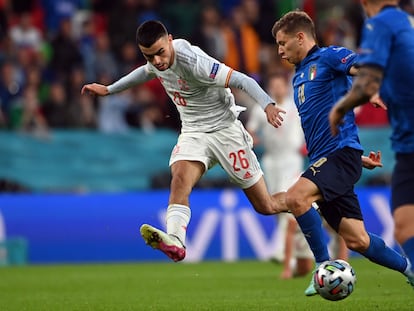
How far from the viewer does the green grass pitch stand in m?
9.28

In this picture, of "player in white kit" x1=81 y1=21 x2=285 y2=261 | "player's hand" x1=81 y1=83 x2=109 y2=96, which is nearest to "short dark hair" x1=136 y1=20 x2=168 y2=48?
"player in white kit" x1=81 y1=21 x2=285 y2=261

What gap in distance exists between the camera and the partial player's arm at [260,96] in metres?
8.70

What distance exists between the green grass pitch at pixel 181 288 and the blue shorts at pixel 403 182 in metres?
1.93

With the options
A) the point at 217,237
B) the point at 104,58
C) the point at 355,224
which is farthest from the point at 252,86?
the point at 104,58

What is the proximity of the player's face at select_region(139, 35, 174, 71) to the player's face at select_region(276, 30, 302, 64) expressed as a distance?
1075 millimetres

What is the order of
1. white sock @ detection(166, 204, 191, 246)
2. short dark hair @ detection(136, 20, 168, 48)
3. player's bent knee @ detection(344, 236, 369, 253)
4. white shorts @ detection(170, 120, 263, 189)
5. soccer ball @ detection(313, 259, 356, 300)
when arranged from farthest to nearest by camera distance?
1. white shorts @ detection(170, 120, 263, 189)
2. short dark hair @ detection(136, 20, 168, 48)
3. white sock @ detection(166, 204, 191, 246)
4. player's bent knee @ detection(344, 236, 369, 253)
5. soccer ball @ detection(313, 259, 356, 300)

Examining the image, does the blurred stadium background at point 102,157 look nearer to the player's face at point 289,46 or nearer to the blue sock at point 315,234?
the blue sock at point 315,234

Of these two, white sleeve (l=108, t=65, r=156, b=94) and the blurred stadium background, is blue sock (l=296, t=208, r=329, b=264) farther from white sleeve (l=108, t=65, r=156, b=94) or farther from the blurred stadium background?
the blurred stadium background

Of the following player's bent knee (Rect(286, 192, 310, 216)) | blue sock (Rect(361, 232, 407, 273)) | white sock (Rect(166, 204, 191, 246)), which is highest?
player's bent knee (Rect(286, 192, 310, 216))

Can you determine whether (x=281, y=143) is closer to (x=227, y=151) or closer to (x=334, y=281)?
(x=227, y=151)

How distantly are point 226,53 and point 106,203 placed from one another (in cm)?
425

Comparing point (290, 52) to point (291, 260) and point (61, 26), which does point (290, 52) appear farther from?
point (61, 26)

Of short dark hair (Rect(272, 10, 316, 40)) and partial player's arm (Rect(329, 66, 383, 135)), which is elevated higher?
short dark hair (Rect(272, 10, 316, 40))

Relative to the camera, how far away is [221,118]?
33.5 feet
